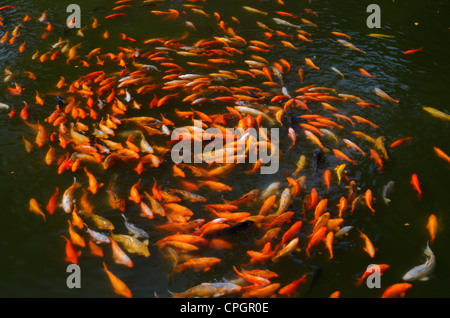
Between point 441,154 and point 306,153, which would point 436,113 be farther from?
point 306,153

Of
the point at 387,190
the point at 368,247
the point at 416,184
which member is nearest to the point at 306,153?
the point at 387,190

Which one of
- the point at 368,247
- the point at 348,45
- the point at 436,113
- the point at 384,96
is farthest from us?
the point at 348,45

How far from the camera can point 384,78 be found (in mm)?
6734

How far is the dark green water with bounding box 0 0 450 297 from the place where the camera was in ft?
12.5

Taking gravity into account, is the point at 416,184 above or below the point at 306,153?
below

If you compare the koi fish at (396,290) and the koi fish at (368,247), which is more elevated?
the koi fish at (368,247)

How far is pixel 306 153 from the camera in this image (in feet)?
17.2

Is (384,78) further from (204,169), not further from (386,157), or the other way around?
(204,169)

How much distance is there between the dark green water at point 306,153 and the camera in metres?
3.81

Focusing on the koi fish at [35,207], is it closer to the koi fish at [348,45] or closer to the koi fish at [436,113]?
the koi fish at [436,113]

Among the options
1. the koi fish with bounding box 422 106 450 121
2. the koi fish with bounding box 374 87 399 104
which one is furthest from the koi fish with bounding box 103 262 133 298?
the koi fish with bounding box 422 106 450 121

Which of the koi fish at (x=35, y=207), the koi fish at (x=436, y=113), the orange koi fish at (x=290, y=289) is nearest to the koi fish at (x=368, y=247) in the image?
the orange koi fish at (x=290, y=289)

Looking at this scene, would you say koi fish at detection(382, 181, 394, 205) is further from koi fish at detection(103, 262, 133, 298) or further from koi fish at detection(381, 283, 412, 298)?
koi fish at detection(103, 262, 133, 298)

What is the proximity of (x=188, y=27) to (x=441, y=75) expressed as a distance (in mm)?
5046
